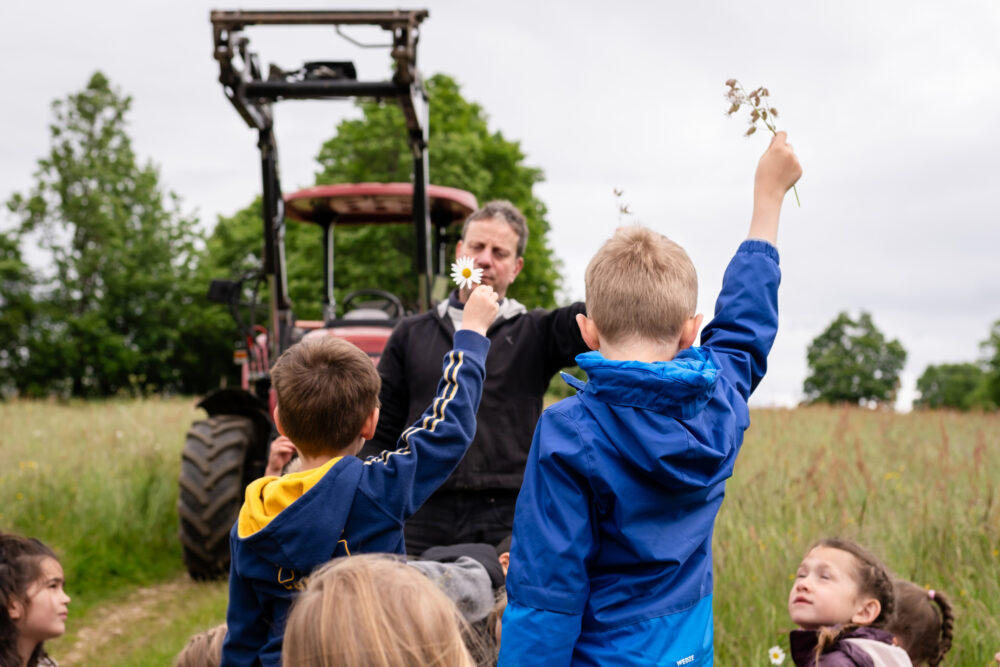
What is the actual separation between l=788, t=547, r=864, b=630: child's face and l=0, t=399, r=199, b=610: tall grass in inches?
191

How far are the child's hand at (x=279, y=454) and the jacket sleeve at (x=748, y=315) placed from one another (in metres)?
1.37

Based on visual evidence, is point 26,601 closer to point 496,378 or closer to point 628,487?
point 496,378

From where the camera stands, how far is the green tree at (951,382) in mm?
61250

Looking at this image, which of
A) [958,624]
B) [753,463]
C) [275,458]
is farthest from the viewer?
[753,463]

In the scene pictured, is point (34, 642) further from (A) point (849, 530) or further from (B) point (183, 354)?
(B) point (183, 354)

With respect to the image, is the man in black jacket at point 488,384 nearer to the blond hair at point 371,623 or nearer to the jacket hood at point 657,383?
the jacket hood at point 657,383

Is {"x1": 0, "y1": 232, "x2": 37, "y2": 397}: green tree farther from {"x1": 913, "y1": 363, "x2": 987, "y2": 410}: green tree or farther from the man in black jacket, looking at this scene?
{"x1": 913, "y1": 363, "x2": 987, "y2": 410}: green tree

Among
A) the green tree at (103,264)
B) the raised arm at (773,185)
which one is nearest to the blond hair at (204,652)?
the raised arm at (773,185)

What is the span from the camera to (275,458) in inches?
108

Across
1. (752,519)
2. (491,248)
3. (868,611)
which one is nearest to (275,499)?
(491,248)

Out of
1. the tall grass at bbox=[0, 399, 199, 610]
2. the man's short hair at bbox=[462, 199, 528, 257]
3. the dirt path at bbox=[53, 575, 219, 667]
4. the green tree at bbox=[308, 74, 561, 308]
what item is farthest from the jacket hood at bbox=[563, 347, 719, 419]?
the green tree at bbox=[308, 74, 561, 308]

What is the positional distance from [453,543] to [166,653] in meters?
2.63

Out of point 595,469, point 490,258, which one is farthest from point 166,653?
point 595,469

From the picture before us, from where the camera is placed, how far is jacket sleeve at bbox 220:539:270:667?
2.07m
